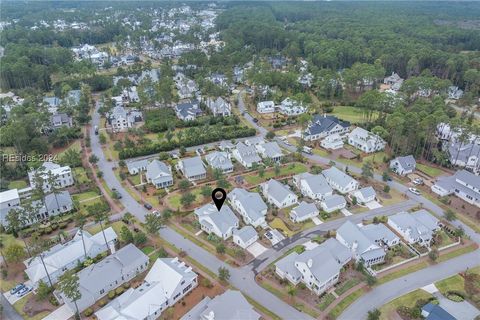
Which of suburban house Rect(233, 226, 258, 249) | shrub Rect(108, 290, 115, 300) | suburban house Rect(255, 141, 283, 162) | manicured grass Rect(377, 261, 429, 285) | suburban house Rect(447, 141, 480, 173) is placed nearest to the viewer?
shrub Rect(108, 290, 115, 300)

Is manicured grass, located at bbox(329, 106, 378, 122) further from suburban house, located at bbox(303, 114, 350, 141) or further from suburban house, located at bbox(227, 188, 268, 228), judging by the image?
suburban house, located at bbox(227, 188, 268, 228)

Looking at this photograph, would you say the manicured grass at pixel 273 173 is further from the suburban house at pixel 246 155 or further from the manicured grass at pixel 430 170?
the manicured grass at pixel 430 170

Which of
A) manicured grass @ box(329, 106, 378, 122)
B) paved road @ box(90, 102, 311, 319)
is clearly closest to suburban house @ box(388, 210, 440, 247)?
paved road @ box(90, 102, 311, 319)

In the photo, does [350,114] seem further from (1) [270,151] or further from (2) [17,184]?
(2) [17,184]

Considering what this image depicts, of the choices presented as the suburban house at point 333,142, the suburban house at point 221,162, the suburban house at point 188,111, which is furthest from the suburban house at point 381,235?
the suburban house at point 188,111

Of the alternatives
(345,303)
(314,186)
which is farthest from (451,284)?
(314,186)

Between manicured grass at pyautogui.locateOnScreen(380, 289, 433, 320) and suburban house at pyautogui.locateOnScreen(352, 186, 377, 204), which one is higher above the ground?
suburban house at pyautogui.locateOnScreen(352, 186, 377, 204)

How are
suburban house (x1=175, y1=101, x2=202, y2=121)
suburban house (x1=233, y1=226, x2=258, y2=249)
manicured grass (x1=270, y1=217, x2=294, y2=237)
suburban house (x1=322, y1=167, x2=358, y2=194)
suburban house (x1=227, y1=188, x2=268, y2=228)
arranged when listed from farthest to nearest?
suburban house (x1=175, y1=101, x2=202, y2=121) < suburban house (x1=322, y1=167, x2=358, y2=194) < suburban house (x1=227, y1=188, x2=268, y2=228) < manicured grass (x1=270, y1=217, x2=294, y2=237) < suburban house (x1=233, y1=226, x2=258, y2=249)
